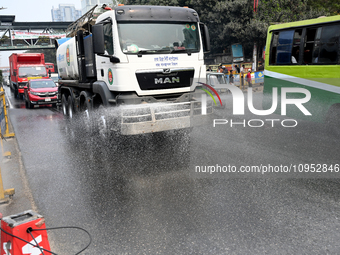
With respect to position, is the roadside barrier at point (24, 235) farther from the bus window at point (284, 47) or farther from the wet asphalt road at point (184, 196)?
the bus window at point (284, 47)

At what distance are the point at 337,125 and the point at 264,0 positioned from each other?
26.0 metres

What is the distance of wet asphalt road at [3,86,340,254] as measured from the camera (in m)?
3.44

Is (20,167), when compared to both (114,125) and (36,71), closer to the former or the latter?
(114,125)

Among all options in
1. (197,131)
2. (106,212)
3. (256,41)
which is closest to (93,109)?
(197,131)

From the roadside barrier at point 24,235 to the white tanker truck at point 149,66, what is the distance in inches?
135

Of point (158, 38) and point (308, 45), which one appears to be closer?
point (158, 38)

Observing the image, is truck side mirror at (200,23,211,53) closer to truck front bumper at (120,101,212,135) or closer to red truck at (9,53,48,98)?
truck front bumper at (120,101,212,135)

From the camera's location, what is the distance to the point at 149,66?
21.5 feet

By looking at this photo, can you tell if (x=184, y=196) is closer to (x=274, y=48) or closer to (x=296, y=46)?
(x=296, y=46)

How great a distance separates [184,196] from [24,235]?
238 centimetres

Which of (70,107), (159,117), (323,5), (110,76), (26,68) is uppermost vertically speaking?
(323,5)

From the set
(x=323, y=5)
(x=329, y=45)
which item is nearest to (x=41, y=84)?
(x=329, y=45)

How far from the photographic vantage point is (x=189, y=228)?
3.71 meters

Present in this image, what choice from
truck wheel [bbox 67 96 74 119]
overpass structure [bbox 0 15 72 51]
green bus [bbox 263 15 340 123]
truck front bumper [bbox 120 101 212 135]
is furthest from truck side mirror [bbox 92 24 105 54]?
overpass structure [bbox 0 15 72 51]
